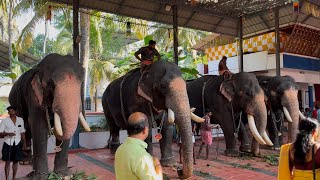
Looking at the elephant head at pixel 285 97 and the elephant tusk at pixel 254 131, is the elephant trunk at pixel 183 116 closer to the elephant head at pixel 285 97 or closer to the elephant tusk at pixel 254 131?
the elephant tusk at pixel 254 131

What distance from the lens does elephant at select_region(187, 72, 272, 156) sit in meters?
7.64

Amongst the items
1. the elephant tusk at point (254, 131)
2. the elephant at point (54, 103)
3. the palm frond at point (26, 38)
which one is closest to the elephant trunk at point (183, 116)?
the elephant at point (54, 103)

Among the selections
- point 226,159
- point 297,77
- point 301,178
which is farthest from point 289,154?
point 297,77

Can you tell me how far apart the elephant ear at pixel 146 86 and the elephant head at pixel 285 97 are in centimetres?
327

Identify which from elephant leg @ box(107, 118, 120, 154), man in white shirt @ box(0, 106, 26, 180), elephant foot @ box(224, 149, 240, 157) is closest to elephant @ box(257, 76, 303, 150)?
elephant foot @ box(224, 149, 240, 157)

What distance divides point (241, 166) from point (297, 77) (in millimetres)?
9052

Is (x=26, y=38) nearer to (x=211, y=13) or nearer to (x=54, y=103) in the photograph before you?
(x=211, y=13)

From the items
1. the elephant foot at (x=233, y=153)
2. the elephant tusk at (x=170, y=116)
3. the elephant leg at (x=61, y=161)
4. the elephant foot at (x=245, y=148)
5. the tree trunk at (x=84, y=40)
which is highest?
the tree trunk at (x=84, y=40)

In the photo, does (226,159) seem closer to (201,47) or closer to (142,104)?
(142,104)

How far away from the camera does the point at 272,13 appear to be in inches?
499

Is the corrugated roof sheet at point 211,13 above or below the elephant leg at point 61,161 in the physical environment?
above

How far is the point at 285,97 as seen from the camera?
8.37 metres

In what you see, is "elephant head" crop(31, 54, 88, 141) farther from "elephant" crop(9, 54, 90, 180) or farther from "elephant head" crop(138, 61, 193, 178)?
"elephant head" crop(138, 61, 193, 178)

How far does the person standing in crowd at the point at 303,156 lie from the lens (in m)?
3.04
